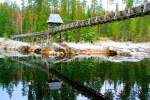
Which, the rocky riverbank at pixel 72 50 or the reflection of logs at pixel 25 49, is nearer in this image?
the rocky riverbank at pixel 72 50

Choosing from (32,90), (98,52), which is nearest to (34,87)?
(32,90)

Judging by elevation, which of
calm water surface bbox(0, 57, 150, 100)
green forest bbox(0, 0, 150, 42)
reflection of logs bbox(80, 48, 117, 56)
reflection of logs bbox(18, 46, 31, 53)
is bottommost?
reflection of logs bbox(80, 48, 117, 56)

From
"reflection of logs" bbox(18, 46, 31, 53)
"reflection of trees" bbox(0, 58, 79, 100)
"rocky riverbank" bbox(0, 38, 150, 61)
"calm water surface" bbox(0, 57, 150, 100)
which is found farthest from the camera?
"reflection of logs" bbox(18, 46, 31, 53)

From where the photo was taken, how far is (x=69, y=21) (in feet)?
285

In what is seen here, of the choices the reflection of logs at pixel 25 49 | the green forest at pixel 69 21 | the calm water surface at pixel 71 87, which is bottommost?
the reflection of logs at pixel 25 49

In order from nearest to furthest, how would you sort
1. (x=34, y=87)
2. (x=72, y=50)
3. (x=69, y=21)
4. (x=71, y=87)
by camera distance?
(x=34, y=87)
(x=71, y=87)
(x=72, y=50)
(x=69, y=21)

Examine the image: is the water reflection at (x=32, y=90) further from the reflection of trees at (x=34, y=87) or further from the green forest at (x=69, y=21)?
the green forest at (x=69, y=21)

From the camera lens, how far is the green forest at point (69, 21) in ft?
284

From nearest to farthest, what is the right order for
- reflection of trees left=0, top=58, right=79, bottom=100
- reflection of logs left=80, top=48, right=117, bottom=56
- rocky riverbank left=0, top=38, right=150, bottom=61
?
reflection of trees left=0, top=58, right=79, bottom=100 < rocky riverbank left=0, top=38, right=150, bottom=61 < reflection of logs left=80, top=48, right=117, bottom=56

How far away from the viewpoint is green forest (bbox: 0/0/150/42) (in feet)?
284

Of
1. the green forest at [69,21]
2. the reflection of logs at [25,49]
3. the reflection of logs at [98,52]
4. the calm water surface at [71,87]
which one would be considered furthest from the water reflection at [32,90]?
the green forest at [69,21]

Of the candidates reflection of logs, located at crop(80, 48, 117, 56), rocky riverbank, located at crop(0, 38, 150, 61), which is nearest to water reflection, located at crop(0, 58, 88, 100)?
rocky riverbank, located at crop(0, 38, 150, 61)

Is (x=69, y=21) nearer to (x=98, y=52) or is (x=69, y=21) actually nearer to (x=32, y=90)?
(x=98, y=52)

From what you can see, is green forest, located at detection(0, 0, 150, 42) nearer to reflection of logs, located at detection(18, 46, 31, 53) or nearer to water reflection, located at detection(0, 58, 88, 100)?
reflection of logs, located at detection(18, 46, 31, 53)
